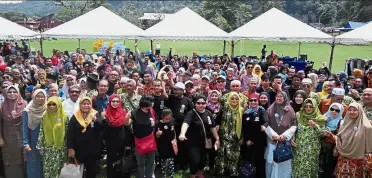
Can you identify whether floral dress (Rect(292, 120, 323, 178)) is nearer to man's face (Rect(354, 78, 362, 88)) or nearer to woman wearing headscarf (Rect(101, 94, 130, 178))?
woman wearing headscarf (Rect(101, 94, 130, 178))

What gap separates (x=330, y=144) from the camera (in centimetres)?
517

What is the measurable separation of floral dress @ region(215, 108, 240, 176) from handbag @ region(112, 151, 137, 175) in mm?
1394

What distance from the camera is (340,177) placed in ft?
16.1

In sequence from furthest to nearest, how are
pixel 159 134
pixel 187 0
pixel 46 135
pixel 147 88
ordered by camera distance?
pixel 187 0, pixel 147 88, pixel 159 134, pixel 46 135

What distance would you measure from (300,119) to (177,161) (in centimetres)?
228

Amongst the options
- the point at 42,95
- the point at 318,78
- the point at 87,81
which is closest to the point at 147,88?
the point at 87,81

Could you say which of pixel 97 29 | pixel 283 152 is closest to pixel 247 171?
pixel 283 152

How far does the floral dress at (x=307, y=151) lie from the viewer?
5.05 m

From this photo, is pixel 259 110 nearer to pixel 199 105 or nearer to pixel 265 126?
pixel 265 126

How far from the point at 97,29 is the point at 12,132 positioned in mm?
7697

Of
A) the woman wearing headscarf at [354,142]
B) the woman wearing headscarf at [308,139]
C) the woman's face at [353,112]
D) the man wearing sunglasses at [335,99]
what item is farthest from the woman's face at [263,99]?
the woman's face at [353,112]

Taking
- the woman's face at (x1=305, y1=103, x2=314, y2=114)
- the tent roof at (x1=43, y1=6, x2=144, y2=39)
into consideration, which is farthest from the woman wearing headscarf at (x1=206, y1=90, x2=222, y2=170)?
the tent roof at (x1=43, y1=6, x2=144, y2=39)

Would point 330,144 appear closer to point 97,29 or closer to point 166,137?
point 166,137

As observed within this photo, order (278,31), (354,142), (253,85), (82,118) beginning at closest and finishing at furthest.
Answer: (354,142) < (82,118) < (253,85) < (278,31)
